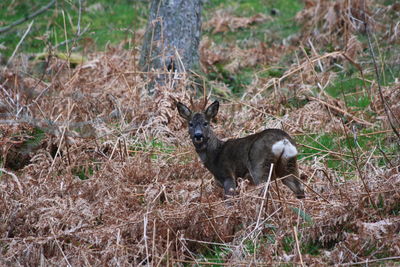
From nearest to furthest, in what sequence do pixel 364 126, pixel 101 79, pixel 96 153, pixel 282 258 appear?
1. pixel 282 258
2. pixel 96 153
3. pixel 364 126
4. pixel 101 79

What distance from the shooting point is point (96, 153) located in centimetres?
801

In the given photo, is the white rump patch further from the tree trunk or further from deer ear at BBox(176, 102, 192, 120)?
the tree trunk

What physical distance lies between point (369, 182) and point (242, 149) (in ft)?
4.94

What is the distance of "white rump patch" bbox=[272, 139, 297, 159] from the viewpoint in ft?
21.0

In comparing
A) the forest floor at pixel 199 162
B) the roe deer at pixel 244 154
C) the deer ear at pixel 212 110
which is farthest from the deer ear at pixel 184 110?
the forest floor at pixel 199 162

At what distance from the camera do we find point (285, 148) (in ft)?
21.0

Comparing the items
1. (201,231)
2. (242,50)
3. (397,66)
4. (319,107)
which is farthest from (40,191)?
(242,50)

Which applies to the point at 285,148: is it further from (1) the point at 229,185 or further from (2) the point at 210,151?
(2) the point at 210,151

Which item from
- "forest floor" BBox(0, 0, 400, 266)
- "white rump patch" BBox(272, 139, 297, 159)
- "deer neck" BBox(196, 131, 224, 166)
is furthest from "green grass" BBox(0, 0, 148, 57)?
"white rump patch" BBox(272, 139, 297, 159)

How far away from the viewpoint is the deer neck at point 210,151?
24.1 ft

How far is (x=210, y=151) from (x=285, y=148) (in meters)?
1.19

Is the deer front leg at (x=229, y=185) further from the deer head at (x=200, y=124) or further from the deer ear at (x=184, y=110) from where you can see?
the deer ear at (x=184, y=110)

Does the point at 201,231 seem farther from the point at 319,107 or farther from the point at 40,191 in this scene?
the point at 319,107

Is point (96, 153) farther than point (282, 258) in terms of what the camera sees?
Yes
